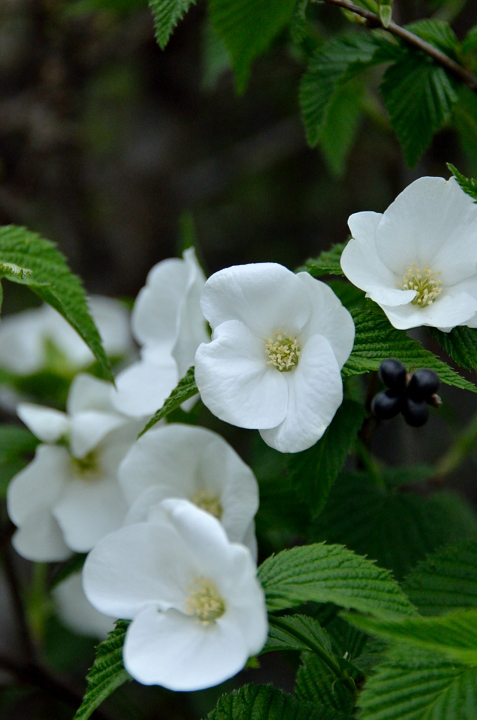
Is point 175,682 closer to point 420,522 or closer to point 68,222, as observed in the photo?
point 420,522

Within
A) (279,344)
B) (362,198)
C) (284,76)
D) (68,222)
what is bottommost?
(68,222)

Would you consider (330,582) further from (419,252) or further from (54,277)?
(54,277)

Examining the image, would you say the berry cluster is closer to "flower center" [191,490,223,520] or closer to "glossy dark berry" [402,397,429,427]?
"glossy dark berry" [402,397,429,427]

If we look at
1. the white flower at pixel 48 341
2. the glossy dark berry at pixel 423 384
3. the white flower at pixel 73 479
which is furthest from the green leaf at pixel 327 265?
the white flower at pixel 48 341

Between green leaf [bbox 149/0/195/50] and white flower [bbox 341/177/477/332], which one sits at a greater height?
green leaf [bbox 149/0/195/50]

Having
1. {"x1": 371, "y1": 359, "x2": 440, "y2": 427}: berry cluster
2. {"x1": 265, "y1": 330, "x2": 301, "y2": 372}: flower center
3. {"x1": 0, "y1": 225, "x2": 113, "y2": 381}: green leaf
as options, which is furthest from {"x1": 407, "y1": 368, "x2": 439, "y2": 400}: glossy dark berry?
{"x1": 0, "y1": 225, "x2": 113, "y2": 381}: green leaf

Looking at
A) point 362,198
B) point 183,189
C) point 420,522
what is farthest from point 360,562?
point 183,189
